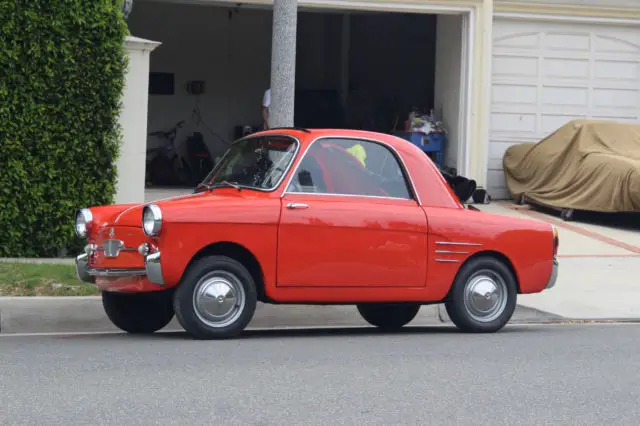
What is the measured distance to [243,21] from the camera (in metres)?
23.3

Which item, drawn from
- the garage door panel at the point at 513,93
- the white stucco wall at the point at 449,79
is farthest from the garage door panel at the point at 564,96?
the white stucco wall at the point at 449,79

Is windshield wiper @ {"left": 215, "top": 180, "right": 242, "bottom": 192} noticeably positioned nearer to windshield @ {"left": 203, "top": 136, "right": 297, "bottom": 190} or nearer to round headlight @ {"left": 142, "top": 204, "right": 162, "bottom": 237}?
windshield @ {"left": 203, "top": 136, "right": 297, "bottom": 190}

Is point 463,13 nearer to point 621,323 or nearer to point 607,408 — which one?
point 621,323

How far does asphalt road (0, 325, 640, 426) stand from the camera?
5.93 meters

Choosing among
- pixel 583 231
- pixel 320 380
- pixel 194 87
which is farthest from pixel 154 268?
pixel 194 87

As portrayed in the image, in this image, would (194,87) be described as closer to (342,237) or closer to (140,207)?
(140,207)

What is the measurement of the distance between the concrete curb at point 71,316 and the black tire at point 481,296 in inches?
62.7

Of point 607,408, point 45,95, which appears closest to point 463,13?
point 45,95

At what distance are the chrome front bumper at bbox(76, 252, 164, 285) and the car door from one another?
918 millimetres

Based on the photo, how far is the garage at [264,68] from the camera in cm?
2275

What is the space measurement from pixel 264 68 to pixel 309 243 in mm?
15426

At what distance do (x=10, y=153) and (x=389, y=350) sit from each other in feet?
17.6

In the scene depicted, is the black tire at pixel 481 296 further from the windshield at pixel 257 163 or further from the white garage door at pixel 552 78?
the white garage door at pixel 552 78

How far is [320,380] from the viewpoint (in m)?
6.83
